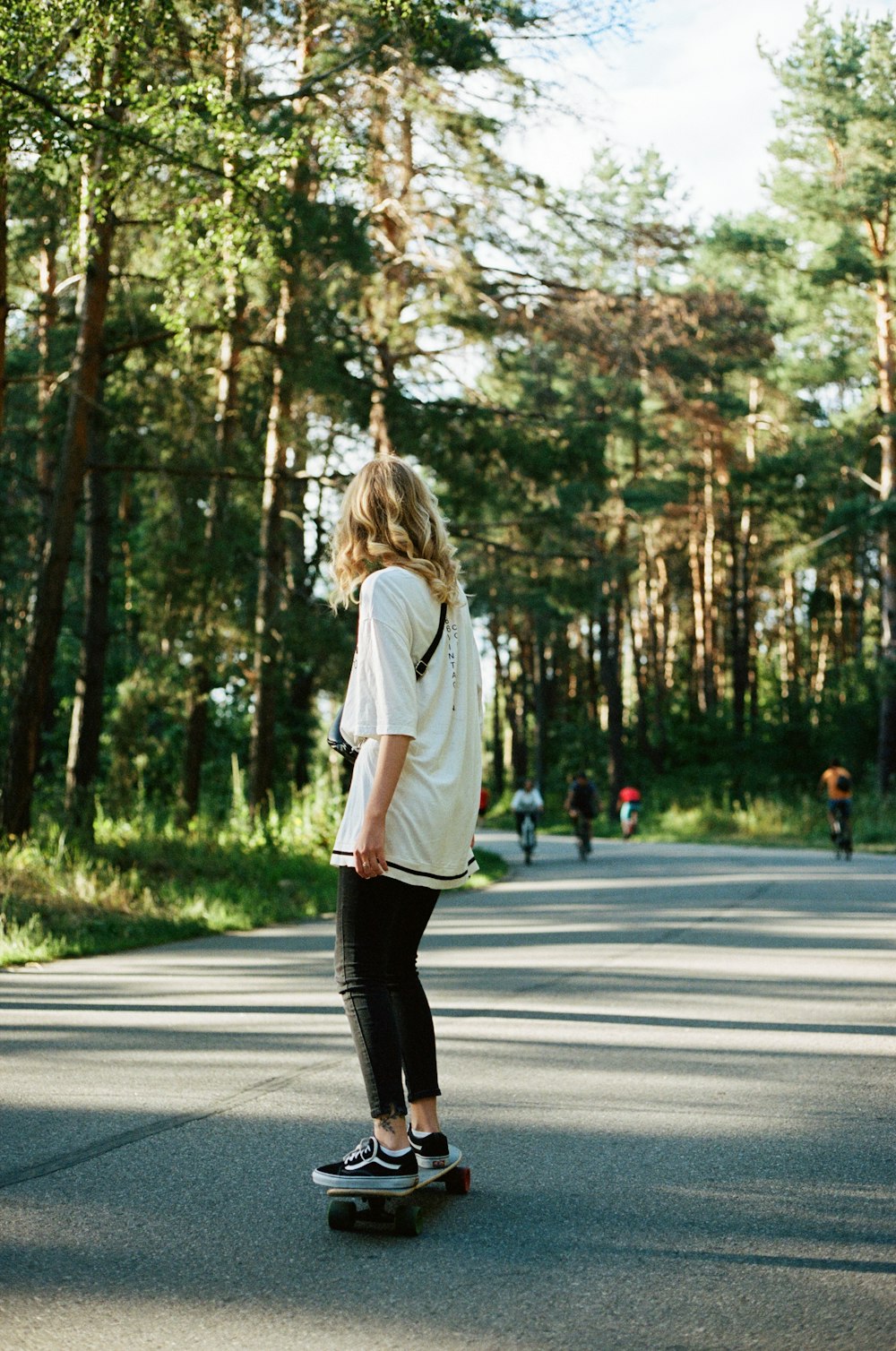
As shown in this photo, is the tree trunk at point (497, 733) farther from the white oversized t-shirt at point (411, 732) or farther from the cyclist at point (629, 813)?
the white oversized t-shirt at point (411, 732)

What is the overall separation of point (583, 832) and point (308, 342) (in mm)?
12168

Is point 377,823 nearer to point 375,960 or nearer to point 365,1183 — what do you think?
point 375,960

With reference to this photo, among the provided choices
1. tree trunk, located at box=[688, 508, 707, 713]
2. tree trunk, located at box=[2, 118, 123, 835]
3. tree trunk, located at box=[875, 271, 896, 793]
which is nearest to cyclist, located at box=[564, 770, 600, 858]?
tree trunk, located at box=[875, 271, 896, 793]

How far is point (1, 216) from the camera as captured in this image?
16594 mm

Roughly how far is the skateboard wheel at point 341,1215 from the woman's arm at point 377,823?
2.94 feet

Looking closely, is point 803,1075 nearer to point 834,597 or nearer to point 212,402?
point 212,402

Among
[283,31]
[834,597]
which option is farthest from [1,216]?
[834,597]

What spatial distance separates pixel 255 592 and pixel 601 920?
8.95 meters

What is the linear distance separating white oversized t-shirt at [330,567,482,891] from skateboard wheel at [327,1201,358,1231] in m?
0.89

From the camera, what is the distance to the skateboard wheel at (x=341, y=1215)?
168 inches

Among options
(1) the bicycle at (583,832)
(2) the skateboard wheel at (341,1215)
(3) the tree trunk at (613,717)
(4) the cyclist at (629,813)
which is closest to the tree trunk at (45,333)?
(1) the bicycle at (583,832)

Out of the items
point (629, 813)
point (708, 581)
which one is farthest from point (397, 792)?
point (708, 581)

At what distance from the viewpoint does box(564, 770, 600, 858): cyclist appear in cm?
2956

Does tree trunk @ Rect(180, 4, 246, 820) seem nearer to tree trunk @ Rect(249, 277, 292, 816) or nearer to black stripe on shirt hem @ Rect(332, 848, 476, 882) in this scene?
tree trunk @ Rect(249, 277, 292, 816)
